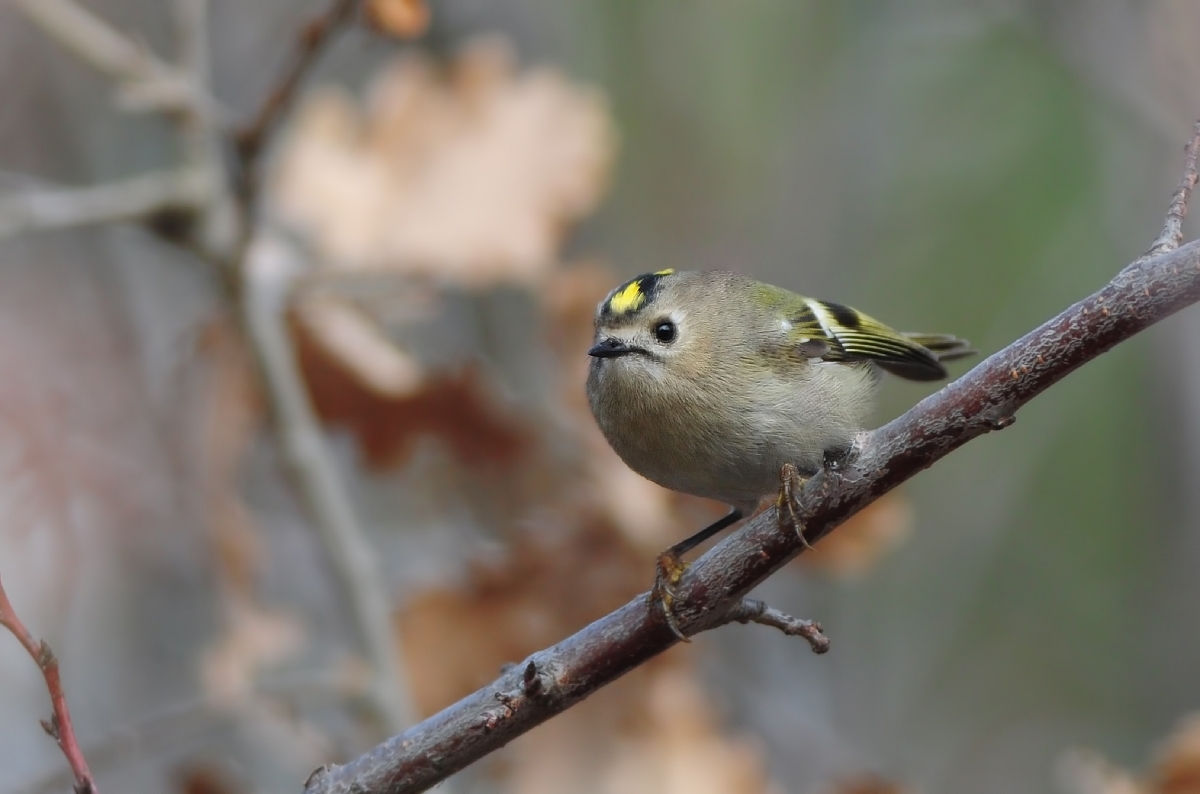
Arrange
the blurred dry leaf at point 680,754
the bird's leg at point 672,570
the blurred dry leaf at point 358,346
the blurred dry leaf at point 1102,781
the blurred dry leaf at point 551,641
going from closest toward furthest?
1. the bird's leg at point 672,570
2. the blurred dry leaf at point 1102,781
3. the blurred dry leaf at point 680,754
4. the blurred dry leaf at point 551,641
5. the blurred dry leaf at point 358,346

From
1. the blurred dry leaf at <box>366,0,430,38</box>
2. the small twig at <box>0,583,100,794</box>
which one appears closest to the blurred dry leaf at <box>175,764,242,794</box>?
the small twig at <box>0,583,100,794</box>

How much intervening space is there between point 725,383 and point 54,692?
5.11 ft

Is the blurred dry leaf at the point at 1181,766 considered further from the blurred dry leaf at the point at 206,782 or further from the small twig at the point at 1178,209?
the blurred dry leaf at the point at 206,782

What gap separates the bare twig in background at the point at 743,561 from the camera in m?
1.75

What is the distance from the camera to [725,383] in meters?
2.69

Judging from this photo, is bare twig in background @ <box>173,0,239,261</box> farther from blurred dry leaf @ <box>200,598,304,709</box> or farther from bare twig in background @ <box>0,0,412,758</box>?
blurred dry leaf @ <box>200,598,304,709</box>

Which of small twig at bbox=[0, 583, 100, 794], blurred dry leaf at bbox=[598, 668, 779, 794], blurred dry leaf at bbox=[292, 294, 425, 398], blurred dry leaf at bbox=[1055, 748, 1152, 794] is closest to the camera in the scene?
small twig at bbox=[0, 583, 100, 794]

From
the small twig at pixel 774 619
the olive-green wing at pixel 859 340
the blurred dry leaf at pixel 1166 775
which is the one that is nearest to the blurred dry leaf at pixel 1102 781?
the blurred dry leaf at pixel 1166 775

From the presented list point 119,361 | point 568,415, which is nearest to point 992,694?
point 568,415

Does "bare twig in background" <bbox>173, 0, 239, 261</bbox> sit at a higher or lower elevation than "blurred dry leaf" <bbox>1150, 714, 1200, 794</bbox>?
higher

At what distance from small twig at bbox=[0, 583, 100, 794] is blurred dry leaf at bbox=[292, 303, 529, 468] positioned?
2.23 metres

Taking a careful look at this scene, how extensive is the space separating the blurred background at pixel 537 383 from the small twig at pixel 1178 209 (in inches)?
56.4

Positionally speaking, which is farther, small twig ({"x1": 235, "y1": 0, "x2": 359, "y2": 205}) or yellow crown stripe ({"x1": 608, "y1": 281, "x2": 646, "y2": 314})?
yellow crown stripe ({"x1": 608, "y1": 281, "x2": 646, "y2": 314})

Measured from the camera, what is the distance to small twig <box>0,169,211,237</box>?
3096 millimetres
